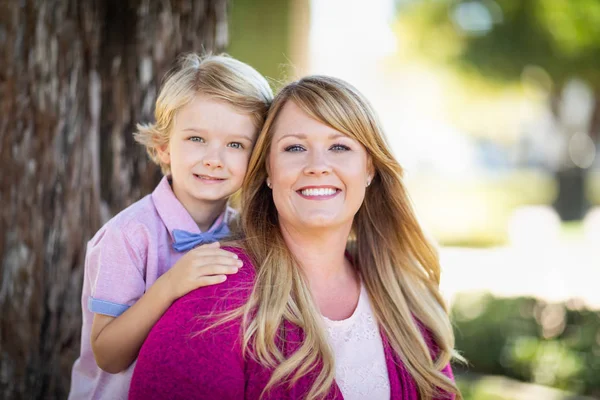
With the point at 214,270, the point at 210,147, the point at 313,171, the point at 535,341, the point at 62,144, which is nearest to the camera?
the point at 214,270

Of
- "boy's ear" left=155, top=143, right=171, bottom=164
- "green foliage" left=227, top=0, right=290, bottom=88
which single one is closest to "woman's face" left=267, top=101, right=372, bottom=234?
"boy's ear" left=155, top=143, right=171, bottom=164

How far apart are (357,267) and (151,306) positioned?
3.45 feet

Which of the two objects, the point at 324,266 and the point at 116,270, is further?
the point at 324,266

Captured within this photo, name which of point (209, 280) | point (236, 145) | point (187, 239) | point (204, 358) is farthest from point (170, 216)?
point (204, 358)

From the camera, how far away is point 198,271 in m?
2.56

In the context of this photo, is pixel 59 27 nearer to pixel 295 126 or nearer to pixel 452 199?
pixel 295 126

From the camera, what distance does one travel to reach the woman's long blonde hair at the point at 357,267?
2.61m

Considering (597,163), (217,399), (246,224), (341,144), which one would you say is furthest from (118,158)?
(597,163)

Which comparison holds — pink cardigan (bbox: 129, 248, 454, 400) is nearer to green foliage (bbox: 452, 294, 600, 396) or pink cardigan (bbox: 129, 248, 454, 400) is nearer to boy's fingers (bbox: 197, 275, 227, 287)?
boy's fingers (bbox: 197, 275, 227, 287)

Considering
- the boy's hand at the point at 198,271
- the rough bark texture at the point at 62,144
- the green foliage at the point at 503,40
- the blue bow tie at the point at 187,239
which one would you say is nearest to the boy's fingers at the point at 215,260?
the boy's hand at the point at 198,271

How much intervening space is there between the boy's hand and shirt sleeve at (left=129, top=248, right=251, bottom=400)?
44 mm

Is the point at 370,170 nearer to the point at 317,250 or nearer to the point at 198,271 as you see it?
the point at 317,250

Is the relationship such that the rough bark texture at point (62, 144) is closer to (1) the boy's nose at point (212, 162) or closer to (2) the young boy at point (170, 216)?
(2) the young boy at point (170, 216)

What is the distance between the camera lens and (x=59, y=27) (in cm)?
336
